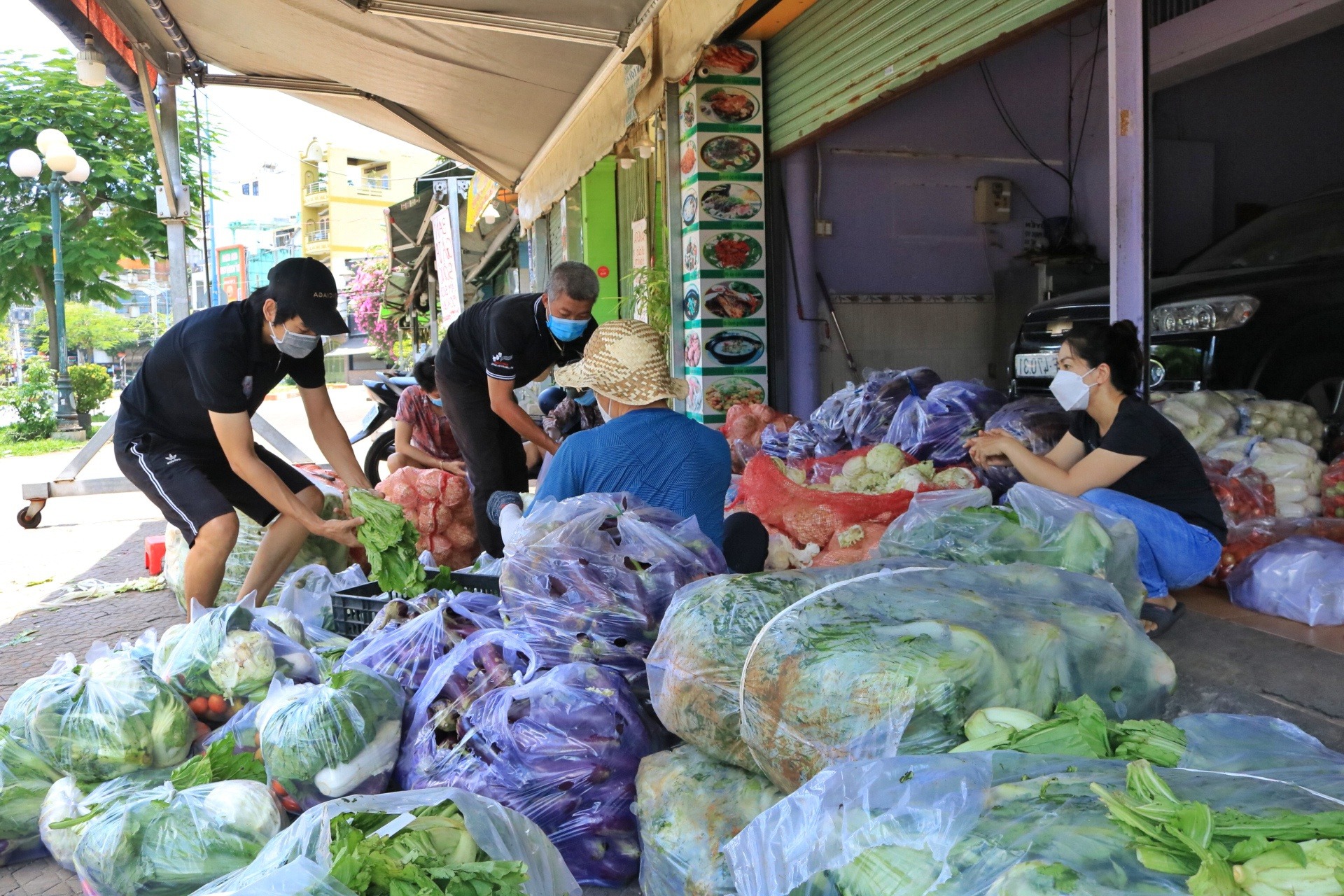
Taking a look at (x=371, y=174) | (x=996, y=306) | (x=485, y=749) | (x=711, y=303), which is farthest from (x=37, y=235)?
(x=371, y=174)

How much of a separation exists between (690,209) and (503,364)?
3.09 meters

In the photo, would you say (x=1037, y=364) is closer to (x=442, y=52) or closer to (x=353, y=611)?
(x=353, y=611)

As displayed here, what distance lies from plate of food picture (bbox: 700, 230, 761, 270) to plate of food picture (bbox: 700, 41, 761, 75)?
1192 millimetres

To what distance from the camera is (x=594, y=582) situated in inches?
98.9

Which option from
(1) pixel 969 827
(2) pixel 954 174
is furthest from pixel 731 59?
(1) pixel 969 827

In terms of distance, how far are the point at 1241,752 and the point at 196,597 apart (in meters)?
3.74

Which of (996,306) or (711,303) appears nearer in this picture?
(711,303)

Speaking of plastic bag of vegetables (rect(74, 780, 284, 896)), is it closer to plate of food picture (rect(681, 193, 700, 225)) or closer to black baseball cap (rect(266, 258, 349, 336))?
black baseball cap (rect(266, 258, 349, 336))

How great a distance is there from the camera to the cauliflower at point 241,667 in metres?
2.71

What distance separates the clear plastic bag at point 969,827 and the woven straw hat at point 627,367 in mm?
1623

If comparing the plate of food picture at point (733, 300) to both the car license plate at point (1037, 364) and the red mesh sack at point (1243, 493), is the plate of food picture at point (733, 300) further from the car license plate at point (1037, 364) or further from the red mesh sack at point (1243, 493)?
the red mesh sack at point (1243, 493)

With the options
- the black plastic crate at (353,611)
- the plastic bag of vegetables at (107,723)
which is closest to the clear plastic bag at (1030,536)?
the black plastic crate at (353,611)

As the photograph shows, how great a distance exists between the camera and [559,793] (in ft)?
7.47

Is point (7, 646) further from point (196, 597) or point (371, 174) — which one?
point (371, 174)
